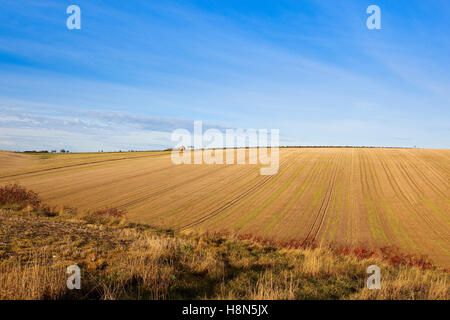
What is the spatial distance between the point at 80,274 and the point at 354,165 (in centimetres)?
4257

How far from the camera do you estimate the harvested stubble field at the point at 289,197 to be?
57.8 feet

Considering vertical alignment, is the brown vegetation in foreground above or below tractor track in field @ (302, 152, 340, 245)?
above

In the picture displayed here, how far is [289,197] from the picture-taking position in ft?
85.8

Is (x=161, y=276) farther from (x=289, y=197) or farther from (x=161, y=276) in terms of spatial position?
(x=289, y=197)

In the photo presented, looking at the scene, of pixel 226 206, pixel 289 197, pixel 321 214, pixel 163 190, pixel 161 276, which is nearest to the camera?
pixel 161 276

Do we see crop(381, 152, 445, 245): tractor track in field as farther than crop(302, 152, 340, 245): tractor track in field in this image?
Yes

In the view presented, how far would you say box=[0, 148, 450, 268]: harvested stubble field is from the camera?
57.8 ft

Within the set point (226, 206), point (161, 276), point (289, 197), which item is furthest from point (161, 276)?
point (289, 197)

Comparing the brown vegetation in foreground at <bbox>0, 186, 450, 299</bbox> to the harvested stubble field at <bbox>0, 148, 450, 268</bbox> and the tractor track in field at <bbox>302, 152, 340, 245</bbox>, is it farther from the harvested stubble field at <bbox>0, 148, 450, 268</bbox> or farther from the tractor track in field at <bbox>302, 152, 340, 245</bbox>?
the harvested stubble field at <bbox>0, 148, 450, 268</bbox>

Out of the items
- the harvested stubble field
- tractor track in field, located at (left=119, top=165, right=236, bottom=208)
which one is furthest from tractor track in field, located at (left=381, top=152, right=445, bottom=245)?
tractor track in field, located at (left=119, top=165, right=236, bottom=208)

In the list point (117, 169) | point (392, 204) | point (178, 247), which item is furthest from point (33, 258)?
point (117, 169)

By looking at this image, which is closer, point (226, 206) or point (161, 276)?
point (161, 276)

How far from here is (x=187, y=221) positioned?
64.2 feet
